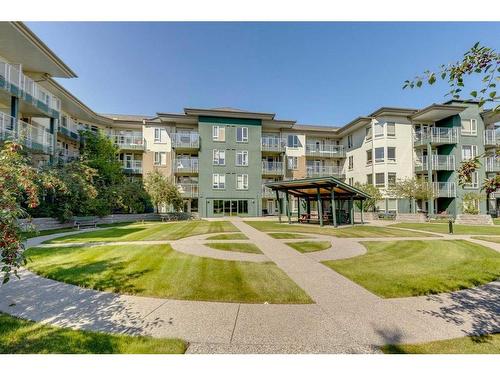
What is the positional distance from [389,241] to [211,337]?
39.7 ft

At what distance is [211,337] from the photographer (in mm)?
3910

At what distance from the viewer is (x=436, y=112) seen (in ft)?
97.3

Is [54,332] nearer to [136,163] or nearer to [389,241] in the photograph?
[389,241]

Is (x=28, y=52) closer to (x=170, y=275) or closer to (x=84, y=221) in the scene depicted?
(x=84, y=221)

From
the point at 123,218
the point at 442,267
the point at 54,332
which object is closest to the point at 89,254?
the point at 54,332

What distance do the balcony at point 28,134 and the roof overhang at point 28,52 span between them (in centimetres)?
526

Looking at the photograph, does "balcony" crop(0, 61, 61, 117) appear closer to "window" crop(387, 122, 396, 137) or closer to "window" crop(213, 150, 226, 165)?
"window" crop(213, 150, 226, 165)

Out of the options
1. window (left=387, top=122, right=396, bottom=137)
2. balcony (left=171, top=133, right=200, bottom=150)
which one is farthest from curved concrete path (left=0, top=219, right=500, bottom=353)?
window (left=387, top=122, right=396, bottom=137)

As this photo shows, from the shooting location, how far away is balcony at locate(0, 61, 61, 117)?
1723 cm

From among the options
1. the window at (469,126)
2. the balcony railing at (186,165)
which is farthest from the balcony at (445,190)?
the balcony railing at (186,165)

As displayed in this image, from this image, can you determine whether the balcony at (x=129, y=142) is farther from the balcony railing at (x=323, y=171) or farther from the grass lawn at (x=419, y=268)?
the grass lawn at (x=419, y=268)

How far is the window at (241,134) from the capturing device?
3228 centimetres

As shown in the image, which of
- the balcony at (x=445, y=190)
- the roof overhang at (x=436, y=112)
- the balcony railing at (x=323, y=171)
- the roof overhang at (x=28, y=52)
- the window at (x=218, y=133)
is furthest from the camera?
the balcony railing at (x=323, y=171)

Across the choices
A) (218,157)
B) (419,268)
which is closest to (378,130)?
(218,157)
